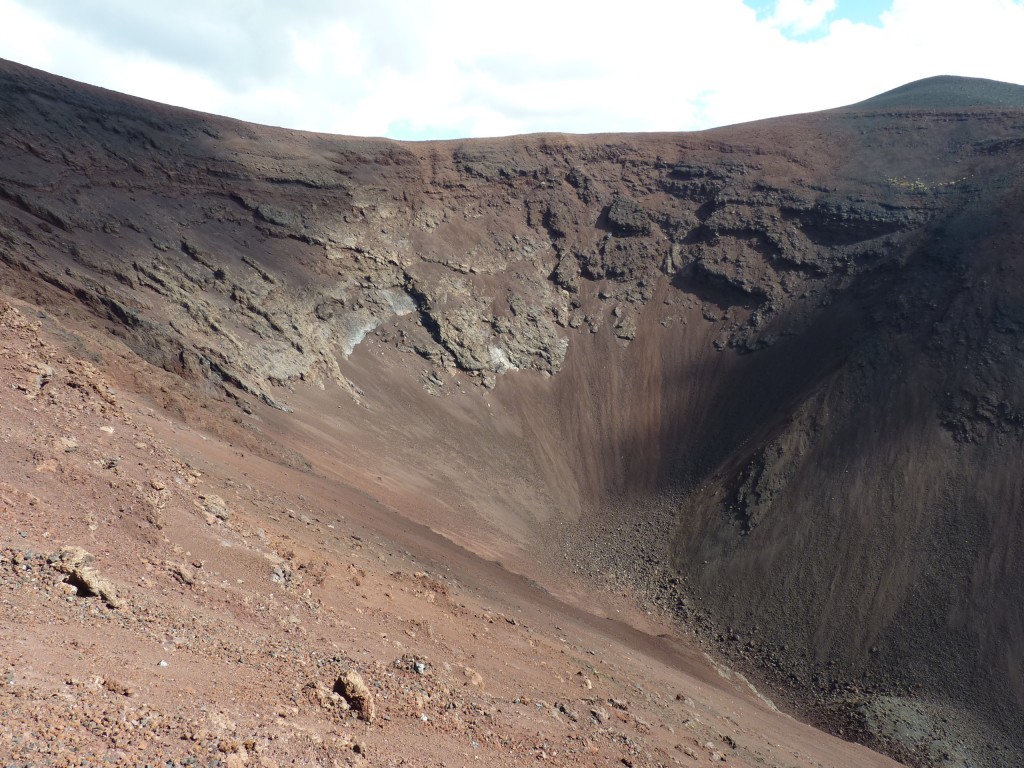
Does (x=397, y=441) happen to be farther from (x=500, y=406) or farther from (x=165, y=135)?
(x=165, y=135)

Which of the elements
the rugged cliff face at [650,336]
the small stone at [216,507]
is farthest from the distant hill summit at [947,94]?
the small stone at [216,507]

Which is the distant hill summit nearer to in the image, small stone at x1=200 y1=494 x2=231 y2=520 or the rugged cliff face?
the rugged cliff face

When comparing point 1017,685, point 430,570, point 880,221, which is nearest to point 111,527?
point 430,570

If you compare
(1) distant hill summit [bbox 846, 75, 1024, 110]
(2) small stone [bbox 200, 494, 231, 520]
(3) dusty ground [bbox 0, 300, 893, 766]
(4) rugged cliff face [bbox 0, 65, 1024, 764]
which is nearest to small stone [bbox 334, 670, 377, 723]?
(3) dusty ground [bbox 0, 300, 893, 766]

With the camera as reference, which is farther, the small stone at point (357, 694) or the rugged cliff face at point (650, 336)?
the rugged cliff face at point (650, 336)

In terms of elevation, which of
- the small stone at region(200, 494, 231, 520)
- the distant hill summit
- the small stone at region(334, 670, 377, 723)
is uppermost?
the distant hill summit

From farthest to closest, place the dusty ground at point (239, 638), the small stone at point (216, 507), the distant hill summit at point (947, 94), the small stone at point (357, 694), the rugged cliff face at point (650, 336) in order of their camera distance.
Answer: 1. the distant hill summit at point (947, 94)
2. the rugged cliff face at point (650, 336)
3. the small stone at point (216, 507)
4. the small stone at point (357, 694)
5. the dusty ground at point (239, 638)

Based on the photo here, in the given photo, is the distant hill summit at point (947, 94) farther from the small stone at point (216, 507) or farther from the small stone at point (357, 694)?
the small stone at point (357, 694)
